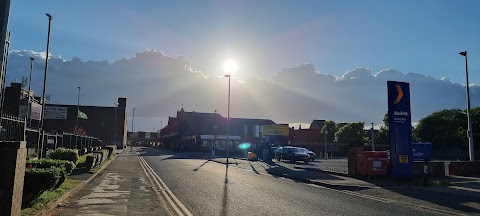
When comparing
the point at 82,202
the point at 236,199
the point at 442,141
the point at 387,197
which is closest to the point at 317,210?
the point at 236,199

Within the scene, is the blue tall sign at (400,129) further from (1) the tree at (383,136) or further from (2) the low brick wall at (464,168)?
(1) the tree at (383,136)

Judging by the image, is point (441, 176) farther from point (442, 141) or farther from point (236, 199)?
point (442, 141)

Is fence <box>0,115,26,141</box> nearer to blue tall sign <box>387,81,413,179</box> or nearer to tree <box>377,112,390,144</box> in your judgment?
blue tall sign <box>387,81,413,179</box>

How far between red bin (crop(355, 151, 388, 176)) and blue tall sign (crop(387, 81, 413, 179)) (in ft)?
2.04

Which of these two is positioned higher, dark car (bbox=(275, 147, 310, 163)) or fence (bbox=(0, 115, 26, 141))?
fence (bbox=(0, 115, 26, 141))

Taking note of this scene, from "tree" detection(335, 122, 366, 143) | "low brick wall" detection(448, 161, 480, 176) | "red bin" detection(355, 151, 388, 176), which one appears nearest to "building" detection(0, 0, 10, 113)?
"red bin" detection(355, 151, 388, 176)

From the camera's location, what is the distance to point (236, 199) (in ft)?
41.8

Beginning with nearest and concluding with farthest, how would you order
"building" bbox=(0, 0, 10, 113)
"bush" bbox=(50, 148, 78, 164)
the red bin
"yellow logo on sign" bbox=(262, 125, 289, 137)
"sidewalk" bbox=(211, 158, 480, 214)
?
"building" bbox=(0, 0, 10, 113)
"sidewalk" bbox=(211, 158, 480, 214)
the red bin
"bush" bbox=(50, 148, 78, 164)
"yellow logo on sign" bbox=(262, 125, 289, 137)

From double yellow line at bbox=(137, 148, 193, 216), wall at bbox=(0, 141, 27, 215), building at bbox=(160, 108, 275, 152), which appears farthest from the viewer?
building at bbox=(160, 108, 275, 152)

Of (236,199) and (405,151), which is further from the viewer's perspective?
(405,151)

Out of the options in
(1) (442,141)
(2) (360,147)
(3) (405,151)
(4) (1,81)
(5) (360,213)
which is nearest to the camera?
(4) (1,81)

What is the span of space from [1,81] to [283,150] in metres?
34.1

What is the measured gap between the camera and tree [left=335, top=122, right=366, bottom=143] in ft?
257

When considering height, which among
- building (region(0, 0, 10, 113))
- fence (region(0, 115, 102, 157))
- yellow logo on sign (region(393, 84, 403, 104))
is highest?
yellow logo on sign (region(393, 84, 403, 104))
